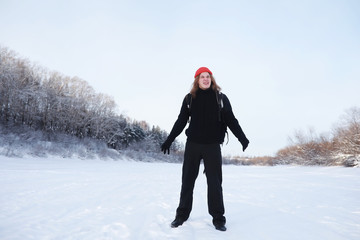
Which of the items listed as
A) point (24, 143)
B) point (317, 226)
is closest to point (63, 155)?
point (24, 143)

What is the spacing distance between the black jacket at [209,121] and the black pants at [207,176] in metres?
0.11

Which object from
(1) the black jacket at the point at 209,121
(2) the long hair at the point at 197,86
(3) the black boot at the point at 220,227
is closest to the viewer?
(3) the black boot at the point at 220,227

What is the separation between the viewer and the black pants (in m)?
2.45

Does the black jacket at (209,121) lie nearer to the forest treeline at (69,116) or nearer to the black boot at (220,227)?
the black boot at (220,227)

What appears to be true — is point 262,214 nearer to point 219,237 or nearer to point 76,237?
point 219,237

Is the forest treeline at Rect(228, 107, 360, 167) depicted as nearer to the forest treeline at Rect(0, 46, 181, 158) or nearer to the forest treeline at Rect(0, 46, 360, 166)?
the forest treeline at Rect(0, 46, 360, 166)

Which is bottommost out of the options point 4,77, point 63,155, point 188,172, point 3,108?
point 63,155

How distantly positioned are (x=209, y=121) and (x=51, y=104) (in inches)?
1333

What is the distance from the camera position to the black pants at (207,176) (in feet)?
8.04

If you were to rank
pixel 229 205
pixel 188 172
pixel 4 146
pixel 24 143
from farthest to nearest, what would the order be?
pixel 24 143
pixel 4 146
pixel 229 205
pixel 188 172

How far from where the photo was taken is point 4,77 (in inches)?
882

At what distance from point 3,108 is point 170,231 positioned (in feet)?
104

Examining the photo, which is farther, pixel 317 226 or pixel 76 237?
pixel 317 226

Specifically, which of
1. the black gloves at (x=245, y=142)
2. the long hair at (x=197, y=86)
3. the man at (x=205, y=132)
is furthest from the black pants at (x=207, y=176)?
the long hair at (x=197, y=86)
